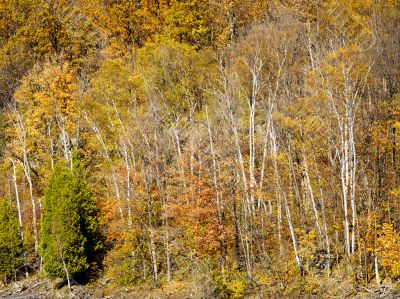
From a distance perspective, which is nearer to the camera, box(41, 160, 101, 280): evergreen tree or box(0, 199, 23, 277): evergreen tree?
box(41, 160, 101, 280): evergreen tree

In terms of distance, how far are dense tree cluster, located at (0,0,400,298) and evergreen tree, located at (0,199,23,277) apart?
94mm

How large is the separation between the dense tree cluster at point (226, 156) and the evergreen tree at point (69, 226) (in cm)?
8

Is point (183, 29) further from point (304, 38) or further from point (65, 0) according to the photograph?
point (65, 0)

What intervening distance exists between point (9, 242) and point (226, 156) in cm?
1377

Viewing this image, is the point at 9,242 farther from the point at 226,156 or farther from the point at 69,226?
the point at 226,156

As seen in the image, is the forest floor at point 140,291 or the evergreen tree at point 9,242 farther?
the evergreen tree at point 9,242

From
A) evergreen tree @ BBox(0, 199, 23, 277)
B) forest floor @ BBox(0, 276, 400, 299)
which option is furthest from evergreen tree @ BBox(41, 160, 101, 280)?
evergreen tree @ BBox(0, 199, 23, 277)

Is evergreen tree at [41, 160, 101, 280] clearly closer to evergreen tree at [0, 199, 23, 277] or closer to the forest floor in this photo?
the forest floor

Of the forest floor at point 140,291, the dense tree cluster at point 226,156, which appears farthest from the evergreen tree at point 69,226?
the forest floor at point 140,291

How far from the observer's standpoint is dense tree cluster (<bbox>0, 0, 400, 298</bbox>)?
65.6 feet

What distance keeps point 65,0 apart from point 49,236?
31.8 meters

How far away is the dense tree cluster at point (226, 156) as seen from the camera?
1998 cm

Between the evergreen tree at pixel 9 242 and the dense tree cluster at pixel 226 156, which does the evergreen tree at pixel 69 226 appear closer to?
the dense tree cluster at pixel 226 156

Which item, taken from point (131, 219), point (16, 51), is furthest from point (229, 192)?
point (16, 51)
